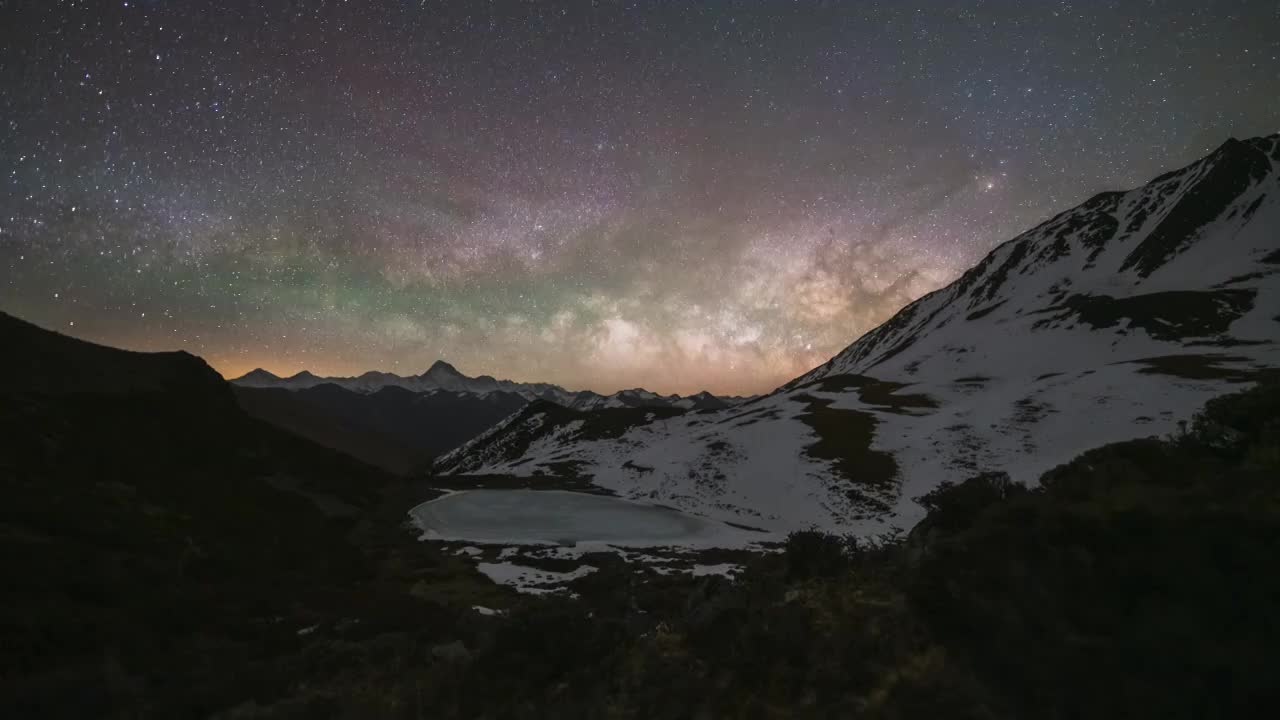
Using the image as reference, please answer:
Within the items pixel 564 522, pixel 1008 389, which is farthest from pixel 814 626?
pixel 1008 389

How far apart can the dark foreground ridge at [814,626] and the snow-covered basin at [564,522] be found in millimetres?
26834

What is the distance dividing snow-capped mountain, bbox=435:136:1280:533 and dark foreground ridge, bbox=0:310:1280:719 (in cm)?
4423

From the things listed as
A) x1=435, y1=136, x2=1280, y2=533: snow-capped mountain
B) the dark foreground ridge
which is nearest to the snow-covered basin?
x1=435, y1=136, x2=1280, y2=533: snow-capped mountain

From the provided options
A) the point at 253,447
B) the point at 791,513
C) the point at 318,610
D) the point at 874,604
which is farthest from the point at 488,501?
the point at 874,604

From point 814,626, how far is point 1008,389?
102m

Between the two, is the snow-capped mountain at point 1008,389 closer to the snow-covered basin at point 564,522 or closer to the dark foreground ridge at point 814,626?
the snow-covered basin at point 564,522

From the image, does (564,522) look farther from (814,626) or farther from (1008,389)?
(1008,389)

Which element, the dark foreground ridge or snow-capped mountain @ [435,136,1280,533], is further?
snow-capped mountain @ [435,136,1280,533]

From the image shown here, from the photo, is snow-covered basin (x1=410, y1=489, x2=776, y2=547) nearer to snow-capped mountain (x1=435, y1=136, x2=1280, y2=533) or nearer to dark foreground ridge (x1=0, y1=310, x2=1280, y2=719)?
snow-capped mountain (x1=435, y1=136, x2=1280, y2=533)

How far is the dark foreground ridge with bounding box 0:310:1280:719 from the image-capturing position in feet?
13.1

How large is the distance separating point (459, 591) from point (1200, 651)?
29.3 meters

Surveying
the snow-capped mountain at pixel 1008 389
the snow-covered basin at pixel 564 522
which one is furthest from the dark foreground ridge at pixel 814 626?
the snow-capped mountain at pixel 1008 389

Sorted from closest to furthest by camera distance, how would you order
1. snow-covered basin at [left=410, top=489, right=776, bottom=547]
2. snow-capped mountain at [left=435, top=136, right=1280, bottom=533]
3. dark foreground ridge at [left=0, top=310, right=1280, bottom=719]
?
dark foreground ridge at [left=0, top=310, right=1280, bottom=719] < snow-covered basin at [left=410, top=489, right=776, bottom=547] < snow-capped mountain at [left=435, top=136, right=1280, bottom=533]

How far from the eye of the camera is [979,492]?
10008 mm
